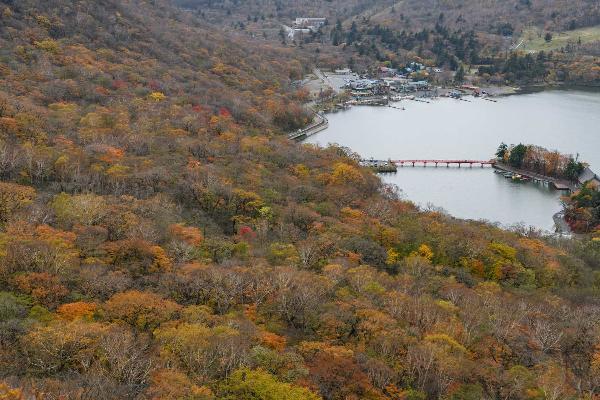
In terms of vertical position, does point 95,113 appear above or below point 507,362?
above

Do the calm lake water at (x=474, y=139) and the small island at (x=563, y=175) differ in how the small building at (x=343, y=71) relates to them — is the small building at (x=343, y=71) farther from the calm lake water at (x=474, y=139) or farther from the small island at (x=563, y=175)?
the small island at (x=563, y=175)

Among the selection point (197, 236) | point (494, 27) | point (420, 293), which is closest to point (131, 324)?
point (197, 236)

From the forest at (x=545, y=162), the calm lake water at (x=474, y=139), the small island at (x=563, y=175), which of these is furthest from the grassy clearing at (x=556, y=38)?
the forest at (x=545, y=162)

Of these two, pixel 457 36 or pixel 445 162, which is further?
pixel 457 36

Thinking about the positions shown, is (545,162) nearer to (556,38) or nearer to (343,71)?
(343,71)

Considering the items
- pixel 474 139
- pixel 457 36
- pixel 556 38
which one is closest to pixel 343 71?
pixel 457 36

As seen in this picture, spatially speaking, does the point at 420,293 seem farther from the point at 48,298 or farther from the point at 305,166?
the point at 305,166

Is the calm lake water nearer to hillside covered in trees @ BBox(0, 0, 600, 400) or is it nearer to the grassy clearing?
hillside covered in trees @ BBox(0, 0, 600, 400)
